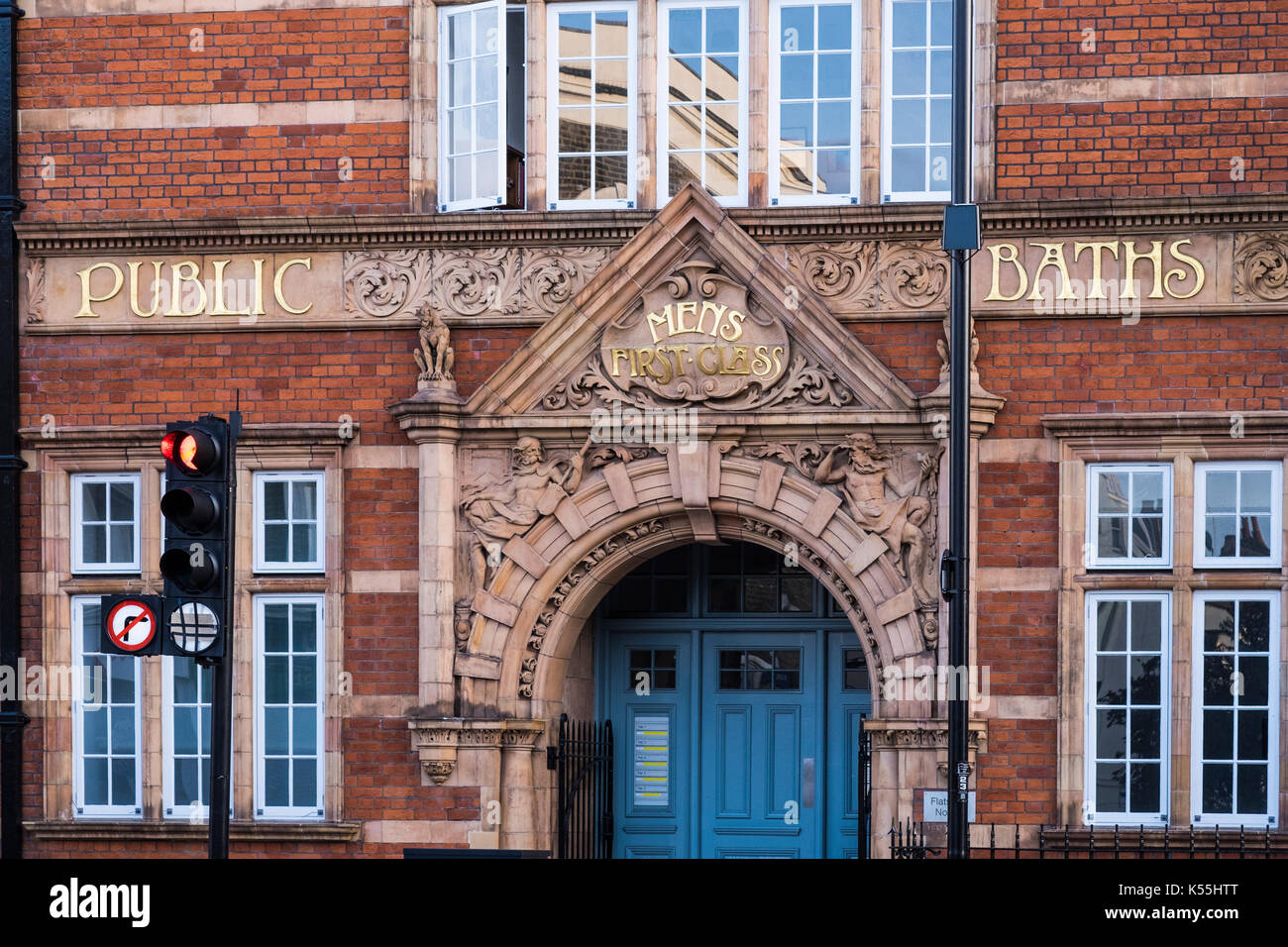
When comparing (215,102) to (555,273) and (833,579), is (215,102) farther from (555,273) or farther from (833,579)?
(833,579)

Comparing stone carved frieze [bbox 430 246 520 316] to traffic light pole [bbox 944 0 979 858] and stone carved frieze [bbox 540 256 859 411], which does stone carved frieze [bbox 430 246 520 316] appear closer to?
stone carved frieze [bbox 540 256 859 411]

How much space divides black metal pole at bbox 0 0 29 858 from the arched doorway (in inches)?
172

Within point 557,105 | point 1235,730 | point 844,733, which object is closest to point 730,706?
point 844,733

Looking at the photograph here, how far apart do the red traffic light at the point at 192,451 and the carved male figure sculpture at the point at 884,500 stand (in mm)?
4845

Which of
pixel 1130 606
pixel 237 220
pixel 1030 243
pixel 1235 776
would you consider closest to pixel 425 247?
pixel 237 220

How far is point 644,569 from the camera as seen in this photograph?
14805 mm

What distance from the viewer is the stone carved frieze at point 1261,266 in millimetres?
12625

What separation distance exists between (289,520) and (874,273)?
4599 mm

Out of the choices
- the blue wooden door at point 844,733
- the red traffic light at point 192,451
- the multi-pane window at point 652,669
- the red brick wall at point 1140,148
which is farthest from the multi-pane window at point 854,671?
the red traffic light at point 192,451

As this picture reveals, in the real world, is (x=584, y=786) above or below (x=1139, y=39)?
below

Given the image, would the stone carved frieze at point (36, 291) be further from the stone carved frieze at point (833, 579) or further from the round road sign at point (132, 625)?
Result: the stone carved frieze at point (833, 579)

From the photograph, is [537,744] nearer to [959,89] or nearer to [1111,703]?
[1111,703]

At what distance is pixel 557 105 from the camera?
13648 mm

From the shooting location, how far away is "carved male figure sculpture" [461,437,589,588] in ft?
43.3
